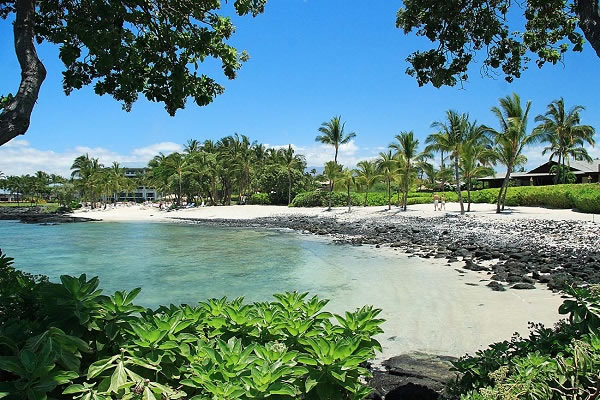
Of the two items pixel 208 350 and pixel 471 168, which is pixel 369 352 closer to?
pixel 208 350

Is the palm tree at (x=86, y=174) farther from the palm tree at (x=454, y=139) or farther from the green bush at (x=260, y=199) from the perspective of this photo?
the palm tree at (x=454, y=139)

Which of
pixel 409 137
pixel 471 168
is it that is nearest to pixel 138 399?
pixel 471 168

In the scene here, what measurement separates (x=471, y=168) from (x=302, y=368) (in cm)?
3488

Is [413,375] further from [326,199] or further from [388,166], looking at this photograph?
[326,199]

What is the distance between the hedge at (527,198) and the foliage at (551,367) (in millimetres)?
27973

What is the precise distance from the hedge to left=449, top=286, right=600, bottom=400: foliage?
28.0 metres

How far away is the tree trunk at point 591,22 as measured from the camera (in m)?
3.54

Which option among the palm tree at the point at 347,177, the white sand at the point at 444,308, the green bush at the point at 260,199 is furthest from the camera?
the green bush at the point at 260,199

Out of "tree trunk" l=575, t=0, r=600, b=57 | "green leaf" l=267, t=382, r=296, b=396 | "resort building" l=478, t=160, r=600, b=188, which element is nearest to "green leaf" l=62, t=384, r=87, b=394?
"green leaf" l=267, t=382, r=296, b=396

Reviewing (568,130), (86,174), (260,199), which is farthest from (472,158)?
(86,174)

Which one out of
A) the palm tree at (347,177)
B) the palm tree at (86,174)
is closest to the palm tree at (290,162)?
the palm tree at (347,177)

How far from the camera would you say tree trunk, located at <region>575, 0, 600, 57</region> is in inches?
139

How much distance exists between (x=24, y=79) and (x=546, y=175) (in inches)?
2300

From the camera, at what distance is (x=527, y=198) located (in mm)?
34812
